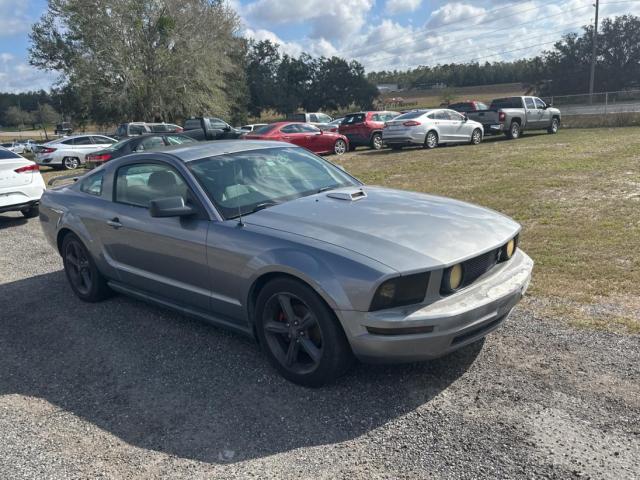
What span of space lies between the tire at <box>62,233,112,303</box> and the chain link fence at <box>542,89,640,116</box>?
27.2 meters

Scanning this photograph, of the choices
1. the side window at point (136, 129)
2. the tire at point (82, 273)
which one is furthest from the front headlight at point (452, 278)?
the side window at point (136, 129)

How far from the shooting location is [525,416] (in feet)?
10.1

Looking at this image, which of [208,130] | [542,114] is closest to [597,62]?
[542,114]

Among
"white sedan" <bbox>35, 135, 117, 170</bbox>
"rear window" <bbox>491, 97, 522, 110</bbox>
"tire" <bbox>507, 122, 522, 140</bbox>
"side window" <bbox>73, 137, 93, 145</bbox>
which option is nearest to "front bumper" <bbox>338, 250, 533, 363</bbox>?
"tire" <bbox>507, 122, 522, 140</bbox>

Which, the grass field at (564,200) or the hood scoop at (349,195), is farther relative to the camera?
the grass field at (564,200)

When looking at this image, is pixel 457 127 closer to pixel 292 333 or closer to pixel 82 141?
pixel 82 141

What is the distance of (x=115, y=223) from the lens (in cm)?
481

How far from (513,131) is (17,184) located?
17957mm

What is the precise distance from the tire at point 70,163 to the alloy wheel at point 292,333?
22.3m

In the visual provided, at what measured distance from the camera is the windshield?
13.5 feet

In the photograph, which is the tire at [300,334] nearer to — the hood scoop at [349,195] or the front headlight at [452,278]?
the front headlight at [452,278]

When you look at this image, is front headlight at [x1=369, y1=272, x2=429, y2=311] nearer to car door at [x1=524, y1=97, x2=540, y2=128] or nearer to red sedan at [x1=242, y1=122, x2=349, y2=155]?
red sedan at [x1=242, y1=122, x2=349, y2=155]

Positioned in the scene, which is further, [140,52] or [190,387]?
[140,52]

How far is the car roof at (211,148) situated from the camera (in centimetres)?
448
